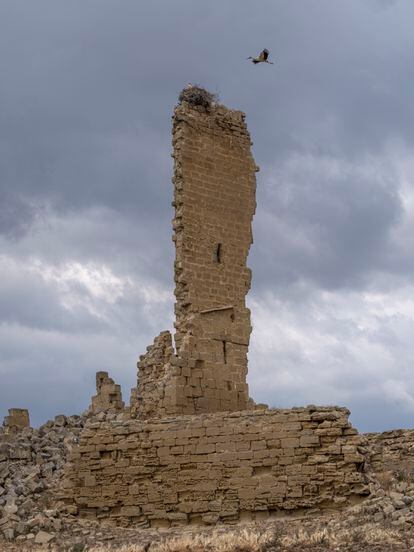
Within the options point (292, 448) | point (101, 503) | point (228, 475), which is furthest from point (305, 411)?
point (101, 503)

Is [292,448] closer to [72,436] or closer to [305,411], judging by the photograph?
[305,411]

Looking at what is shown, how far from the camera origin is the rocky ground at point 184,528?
13234 mm

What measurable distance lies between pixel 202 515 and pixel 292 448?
184cm

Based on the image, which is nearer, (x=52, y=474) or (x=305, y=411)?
(x=305, y=411)

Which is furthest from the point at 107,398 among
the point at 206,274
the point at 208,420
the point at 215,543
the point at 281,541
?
the point at 281,541

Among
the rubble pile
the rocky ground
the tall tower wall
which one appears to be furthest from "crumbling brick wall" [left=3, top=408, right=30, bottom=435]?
the tall tower wall

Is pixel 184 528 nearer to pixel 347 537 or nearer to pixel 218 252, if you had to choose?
pixel 347 537

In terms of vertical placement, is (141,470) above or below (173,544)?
above

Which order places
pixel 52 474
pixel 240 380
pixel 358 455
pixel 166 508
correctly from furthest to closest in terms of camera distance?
1. pixel 240 380
2. pixel 52 474
3. pixel 166 508
4. pixel 358 455

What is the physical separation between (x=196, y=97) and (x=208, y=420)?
7.72 metres

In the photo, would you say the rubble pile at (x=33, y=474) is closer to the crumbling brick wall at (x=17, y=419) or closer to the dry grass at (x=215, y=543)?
the crumbling brick wall at (x=17, y=419)

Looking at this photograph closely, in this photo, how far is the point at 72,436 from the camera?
20484mm

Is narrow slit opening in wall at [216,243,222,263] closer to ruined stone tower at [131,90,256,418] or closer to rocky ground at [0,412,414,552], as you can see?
ruined stone tower at [131,90,256,418]

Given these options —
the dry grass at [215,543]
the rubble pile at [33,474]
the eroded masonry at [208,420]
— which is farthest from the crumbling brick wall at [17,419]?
the dry grass at [215,543]
